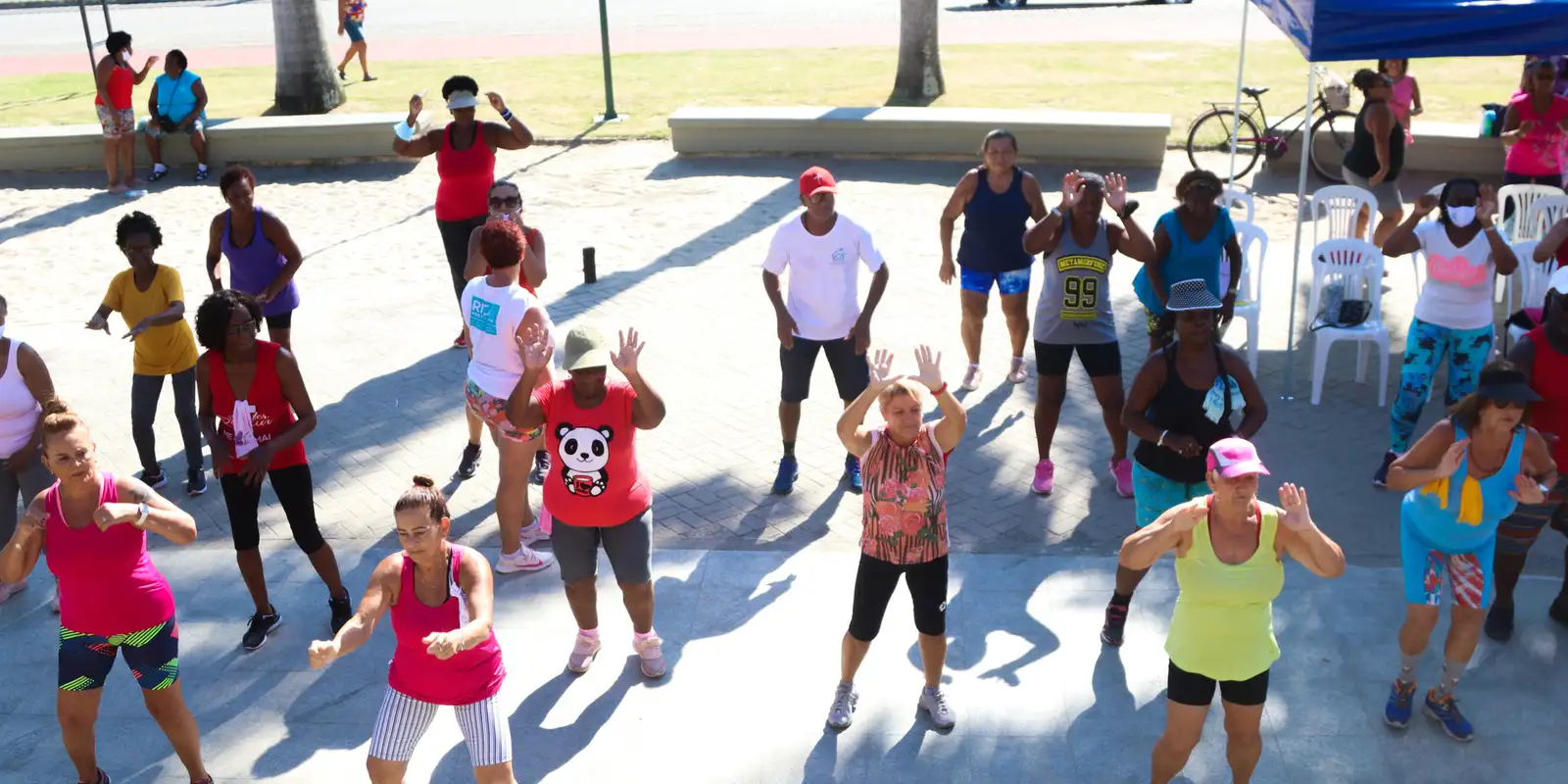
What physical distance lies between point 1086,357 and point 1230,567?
10.1 feet

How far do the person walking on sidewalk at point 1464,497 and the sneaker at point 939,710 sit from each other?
185 centimetres

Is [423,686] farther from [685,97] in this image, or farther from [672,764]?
[685,97]

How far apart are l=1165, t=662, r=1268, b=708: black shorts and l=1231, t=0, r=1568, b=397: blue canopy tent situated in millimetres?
4455

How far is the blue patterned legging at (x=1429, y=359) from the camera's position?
25.0 ft

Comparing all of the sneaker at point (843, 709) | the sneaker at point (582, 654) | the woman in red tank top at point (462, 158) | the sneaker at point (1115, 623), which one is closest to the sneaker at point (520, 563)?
the sneaker at point (582, 654)

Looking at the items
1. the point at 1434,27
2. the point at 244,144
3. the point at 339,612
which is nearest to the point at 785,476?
the point at 339,612

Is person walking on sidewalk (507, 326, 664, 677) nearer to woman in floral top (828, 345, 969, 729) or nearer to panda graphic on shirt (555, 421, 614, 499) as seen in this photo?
panda graphic on shirt (555, 421, 614, 499)

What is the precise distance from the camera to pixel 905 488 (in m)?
5.38

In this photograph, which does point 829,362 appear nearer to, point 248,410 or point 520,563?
point 520,563

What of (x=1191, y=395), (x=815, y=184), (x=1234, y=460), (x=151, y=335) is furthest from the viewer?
(x=151, y=335)

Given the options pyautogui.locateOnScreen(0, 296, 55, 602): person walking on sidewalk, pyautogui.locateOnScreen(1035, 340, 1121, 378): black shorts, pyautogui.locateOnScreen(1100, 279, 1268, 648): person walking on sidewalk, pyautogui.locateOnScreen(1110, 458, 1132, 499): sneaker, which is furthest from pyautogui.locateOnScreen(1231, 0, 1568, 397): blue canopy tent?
pyautogui.locateOnScreen(0, 296, 55, 602): person walking on sidewalk

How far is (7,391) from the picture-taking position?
6.46m

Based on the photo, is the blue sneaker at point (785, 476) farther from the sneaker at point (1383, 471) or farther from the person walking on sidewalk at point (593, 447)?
the sneaker at point (1383, 471)

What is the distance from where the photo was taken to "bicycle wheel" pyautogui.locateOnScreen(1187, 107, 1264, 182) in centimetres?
1427
